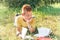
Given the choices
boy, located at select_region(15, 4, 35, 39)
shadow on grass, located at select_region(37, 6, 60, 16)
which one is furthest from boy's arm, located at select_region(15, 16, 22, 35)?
shadow on grass, located at select_region(37, 6, 60, 16)

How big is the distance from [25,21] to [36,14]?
9 centimetres

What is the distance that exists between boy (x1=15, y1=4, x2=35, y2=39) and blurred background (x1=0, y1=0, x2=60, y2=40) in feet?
0.09

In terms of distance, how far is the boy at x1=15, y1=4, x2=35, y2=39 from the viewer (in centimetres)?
101

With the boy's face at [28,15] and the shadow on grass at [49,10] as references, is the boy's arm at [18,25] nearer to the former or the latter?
the boy's face at [28,15]

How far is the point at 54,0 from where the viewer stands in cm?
103

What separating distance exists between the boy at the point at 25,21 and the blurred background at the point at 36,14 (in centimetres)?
3

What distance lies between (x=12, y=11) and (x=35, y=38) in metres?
0.25

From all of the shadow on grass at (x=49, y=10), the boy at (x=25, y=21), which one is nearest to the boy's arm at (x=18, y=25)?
the boy at (x=25, y=21)

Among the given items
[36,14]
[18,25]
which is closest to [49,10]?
[36,14]

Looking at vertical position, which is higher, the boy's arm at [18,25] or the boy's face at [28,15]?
the boy's face at [28,15]

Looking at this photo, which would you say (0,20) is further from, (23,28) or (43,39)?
(43,39)

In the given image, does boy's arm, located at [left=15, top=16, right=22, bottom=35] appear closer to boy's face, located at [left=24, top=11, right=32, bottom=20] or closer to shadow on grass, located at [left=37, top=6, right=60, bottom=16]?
boy's face, located at [left=24, top=11, right=32, bottom=20]

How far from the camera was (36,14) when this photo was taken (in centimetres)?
102

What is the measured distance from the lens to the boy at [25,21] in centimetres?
101
